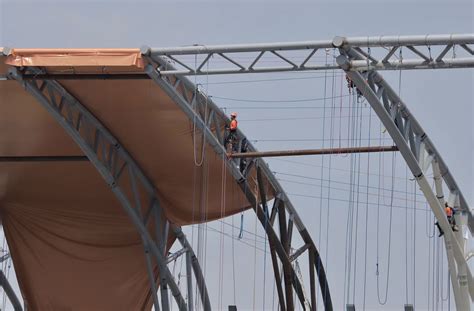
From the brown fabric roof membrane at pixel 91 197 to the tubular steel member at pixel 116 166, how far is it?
33 cm

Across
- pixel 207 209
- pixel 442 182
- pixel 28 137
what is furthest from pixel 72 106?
pixel 442 182

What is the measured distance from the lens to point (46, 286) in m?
38.8

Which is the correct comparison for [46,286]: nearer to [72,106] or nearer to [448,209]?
[72,106]

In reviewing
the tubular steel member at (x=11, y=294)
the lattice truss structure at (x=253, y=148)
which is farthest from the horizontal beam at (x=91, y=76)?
the tubular steel member at (x=11, y=294)

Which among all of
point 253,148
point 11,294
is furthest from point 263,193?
point 11,294

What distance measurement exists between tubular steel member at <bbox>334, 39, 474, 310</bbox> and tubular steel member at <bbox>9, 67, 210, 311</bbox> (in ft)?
29.9

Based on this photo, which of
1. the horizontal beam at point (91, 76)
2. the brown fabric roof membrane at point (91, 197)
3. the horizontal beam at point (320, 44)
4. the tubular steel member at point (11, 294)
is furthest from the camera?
the tubular steel member at point (11, 294)

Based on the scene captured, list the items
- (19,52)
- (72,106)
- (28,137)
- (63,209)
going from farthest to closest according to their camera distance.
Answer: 1. (63,209)
2. (28,137)
3. (72,106)
4. (19,52)

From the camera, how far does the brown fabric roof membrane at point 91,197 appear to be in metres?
31.5

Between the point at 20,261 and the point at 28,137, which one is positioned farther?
the point at 20,261

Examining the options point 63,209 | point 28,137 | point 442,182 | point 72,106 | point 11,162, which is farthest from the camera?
point 63,209

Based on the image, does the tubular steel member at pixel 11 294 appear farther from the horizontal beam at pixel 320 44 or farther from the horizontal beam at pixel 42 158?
the horizontal beam at pixel 320 44

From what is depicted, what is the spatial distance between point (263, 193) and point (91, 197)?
7.36 meters

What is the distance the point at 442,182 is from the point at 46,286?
16.6 meters
